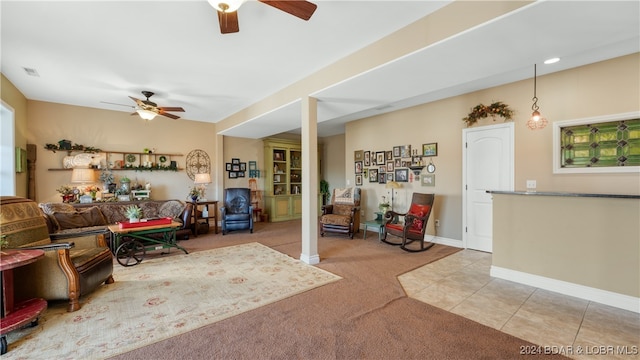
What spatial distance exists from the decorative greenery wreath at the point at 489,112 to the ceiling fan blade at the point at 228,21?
13.5 ft

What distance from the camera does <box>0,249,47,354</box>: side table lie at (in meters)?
1.93

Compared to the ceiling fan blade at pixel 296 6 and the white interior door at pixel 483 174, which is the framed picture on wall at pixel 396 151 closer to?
the white interior door at pixel 483 174

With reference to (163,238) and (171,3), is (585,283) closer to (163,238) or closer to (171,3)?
(171,3)

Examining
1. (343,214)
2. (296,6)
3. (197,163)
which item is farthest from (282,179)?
(296,6)

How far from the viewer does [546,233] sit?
2.96 metres

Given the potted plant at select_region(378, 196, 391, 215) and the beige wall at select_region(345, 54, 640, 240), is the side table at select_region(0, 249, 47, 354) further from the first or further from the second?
the beige wall at select_region(345, 54, 640, 240)

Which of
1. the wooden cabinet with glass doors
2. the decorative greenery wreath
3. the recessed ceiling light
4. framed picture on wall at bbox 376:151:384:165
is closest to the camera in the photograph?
the recessed ceiling light

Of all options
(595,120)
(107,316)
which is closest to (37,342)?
(107,316)

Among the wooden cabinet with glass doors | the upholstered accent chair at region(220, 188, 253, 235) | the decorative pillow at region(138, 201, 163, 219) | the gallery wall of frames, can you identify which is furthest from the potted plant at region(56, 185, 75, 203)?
the gallery wall of frames

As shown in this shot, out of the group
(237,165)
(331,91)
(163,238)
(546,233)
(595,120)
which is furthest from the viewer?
(237,165)

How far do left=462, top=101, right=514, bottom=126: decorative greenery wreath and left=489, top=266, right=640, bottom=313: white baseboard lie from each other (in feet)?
8.04

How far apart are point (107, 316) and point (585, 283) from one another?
474cm

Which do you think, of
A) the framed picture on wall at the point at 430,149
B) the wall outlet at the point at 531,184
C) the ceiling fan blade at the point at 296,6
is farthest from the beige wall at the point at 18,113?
the wall outlet at the point at 531,184

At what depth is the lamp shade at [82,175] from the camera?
478cm
